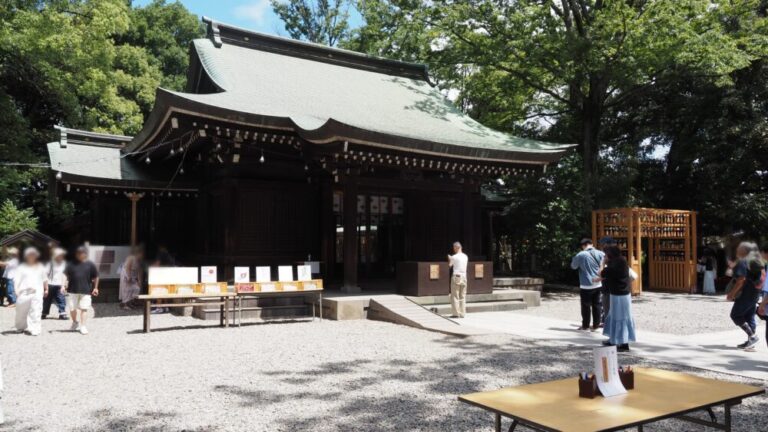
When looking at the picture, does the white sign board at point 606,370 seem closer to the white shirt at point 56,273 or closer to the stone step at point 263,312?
the stone step at point 263,312

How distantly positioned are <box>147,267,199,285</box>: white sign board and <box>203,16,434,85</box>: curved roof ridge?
7.91 meters

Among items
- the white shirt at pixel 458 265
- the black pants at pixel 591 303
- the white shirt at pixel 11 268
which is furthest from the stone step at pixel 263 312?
the black pants at pixel 591 303

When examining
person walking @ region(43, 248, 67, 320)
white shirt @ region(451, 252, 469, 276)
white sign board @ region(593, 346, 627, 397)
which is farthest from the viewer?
person walking @ region(43, 248, 67, 320)

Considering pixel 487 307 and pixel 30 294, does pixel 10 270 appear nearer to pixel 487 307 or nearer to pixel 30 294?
pixel 30 294

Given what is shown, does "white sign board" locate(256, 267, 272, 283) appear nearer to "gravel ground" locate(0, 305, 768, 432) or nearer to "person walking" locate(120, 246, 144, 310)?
"gravel ground" locate(0, 305, 768, 432)

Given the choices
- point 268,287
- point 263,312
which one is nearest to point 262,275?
point 268,287

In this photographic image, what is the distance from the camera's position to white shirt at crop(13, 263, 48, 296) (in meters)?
8.59

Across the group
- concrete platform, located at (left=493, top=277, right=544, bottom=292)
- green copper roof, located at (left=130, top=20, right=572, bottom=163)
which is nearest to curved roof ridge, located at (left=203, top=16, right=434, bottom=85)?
green copper roof, located at (left=130, top=20, right=572, bottom=163)

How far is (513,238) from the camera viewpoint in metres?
20.6

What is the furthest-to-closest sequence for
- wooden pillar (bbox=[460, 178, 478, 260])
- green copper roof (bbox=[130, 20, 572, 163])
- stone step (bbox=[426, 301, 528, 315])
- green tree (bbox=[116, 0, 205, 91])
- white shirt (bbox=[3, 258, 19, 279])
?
green tree (bbox=[116, 0, 205, 91])
wooden pillar (bbox=[460, 178, 478, 260])
white shirt (bbox=[3, 258, 19, 279])
stone step (bbox=[426, 301, 528, 315])
green copper roof (bbox=[130, 20, 572, 163])

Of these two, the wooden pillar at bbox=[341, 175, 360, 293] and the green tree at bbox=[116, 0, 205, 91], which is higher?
the green tree at bbox=[116, 0, 205, 91]

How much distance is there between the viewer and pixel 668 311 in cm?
1228

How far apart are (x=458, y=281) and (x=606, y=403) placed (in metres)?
7.19

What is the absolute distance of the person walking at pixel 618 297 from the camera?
23.3ft
